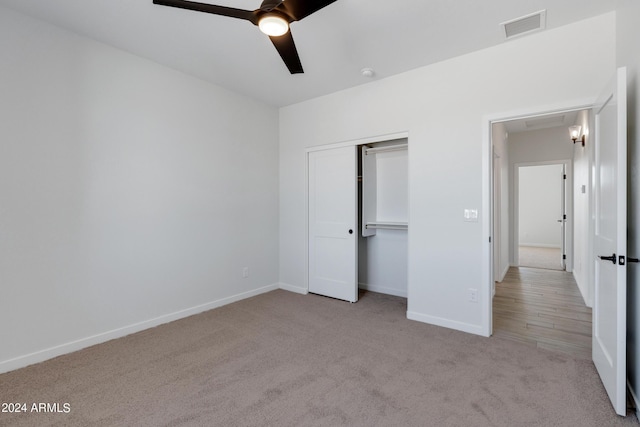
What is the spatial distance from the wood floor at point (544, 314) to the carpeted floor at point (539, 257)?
1.04 metres

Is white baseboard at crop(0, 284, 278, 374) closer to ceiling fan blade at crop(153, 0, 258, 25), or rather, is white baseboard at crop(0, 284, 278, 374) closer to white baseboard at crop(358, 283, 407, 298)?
white baseboard at crop(358, 283, 407, 298)

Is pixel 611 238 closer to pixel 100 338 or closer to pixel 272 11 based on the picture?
pixel 272 11

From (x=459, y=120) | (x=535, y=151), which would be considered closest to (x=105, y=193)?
(x=459, y=120)

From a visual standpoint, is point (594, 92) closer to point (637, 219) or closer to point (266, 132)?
point (637, 219)

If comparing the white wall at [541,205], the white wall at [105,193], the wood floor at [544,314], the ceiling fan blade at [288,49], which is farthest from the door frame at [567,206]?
the ceiling fan blade at [288,49]

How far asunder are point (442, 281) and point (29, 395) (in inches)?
133

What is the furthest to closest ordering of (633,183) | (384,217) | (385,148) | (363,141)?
(384,217), (385,148), (363,141), (633,183)

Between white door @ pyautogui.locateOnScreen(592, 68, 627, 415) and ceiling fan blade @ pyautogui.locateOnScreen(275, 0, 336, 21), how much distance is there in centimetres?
173

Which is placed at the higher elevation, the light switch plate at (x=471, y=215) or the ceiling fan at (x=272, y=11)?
the ceiling fan at (x=272, y=11)

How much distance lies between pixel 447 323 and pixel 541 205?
25.1 feet

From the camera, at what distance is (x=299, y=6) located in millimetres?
1690

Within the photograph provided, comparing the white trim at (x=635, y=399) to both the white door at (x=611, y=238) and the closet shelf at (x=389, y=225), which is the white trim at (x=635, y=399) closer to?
the white door at (x=611, y=238)

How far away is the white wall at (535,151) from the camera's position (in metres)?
5.83

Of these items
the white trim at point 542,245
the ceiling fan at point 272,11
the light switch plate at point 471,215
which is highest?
the ceiling fan at point 272,11
